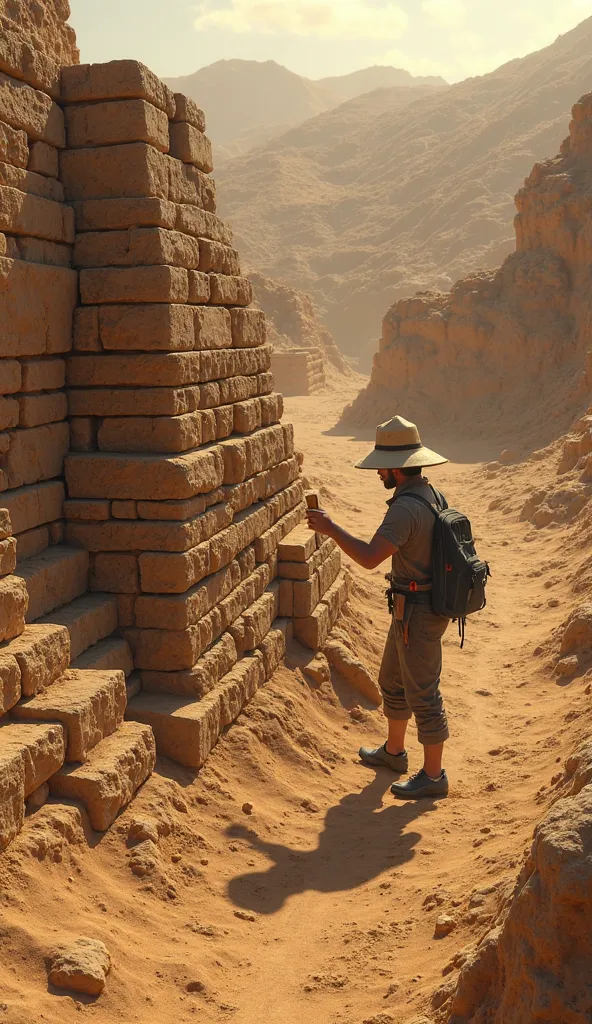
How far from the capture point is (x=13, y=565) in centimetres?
412

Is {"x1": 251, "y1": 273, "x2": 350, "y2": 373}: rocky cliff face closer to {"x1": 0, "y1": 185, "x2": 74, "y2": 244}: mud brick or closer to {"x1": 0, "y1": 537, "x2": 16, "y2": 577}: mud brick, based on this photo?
{"x1": 0, "y1": 185, "x2": 74, "y2": 244}: mud brick

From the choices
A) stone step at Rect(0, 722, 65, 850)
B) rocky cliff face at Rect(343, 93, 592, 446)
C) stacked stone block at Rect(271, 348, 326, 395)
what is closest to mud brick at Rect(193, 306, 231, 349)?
stone step at Rect(0, 722, 65, 850)

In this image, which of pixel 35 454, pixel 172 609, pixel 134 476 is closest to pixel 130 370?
pixel 134 476

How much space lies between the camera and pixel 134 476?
4.96m

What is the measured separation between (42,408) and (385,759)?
279cm

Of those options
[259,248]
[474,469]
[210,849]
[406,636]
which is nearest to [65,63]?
[406,636]

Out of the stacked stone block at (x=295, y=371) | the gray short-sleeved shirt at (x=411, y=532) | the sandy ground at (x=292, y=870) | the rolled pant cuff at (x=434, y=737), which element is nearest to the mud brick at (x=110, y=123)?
the gray short-sleeved shirt at (x=411, y=532)

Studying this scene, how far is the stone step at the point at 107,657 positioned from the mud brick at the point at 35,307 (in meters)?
1.49

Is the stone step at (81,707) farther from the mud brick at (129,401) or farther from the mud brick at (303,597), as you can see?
the mud brick at (303,597)

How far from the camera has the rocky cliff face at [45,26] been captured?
5.20m

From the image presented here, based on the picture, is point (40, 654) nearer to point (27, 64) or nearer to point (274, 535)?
point (274, 535)

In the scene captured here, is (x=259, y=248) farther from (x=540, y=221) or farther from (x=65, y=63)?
(x=65, y=63)

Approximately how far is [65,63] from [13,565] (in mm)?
A: 3321

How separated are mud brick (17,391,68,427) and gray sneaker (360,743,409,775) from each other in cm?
263
